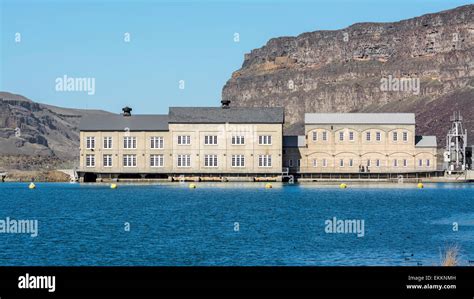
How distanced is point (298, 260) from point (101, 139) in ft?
264

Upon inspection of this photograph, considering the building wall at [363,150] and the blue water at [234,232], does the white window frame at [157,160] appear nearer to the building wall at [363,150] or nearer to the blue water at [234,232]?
the building wall at [363,150]

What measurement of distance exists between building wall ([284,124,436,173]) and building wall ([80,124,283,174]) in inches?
309

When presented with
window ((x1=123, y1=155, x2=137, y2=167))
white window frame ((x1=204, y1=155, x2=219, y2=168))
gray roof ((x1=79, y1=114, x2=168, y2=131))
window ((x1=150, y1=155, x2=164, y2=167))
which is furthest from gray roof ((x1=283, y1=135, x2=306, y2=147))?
window ((x1=123, y1=155, x2=137, y2=167))

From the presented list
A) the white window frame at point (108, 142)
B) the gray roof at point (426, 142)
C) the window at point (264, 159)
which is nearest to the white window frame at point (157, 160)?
the white window frame at point (108, 142)

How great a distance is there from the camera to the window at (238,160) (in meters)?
111

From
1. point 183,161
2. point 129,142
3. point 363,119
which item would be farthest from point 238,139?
point 363,119

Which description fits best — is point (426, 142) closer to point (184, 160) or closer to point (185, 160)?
point (185, 160)

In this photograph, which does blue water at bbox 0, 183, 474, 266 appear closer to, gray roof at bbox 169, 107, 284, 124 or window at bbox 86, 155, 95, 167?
gray roof at bbox 169, 107, 284, 124

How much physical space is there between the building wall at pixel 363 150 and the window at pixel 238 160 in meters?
8.67
